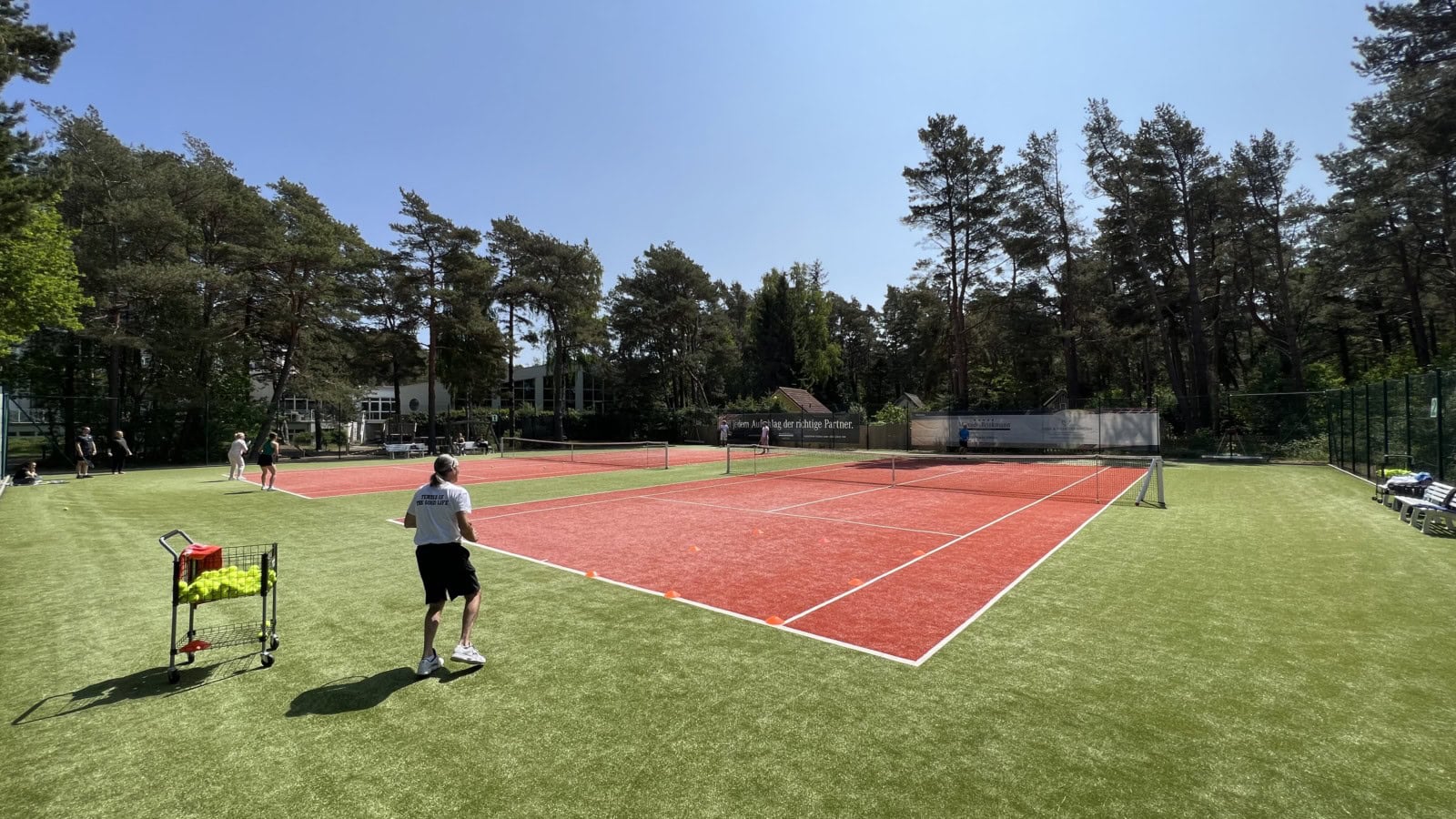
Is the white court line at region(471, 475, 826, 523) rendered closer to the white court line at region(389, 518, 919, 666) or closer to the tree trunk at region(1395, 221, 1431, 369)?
the white court line at region(389, 518, 919, 666)

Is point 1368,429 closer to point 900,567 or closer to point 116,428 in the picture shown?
point 900,567

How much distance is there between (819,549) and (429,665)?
18.9 feet

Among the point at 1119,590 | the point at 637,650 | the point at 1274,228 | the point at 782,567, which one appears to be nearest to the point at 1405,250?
the point at 1274,228

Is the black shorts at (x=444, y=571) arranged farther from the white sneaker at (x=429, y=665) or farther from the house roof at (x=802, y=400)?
the house roof at (x=802, y=400)

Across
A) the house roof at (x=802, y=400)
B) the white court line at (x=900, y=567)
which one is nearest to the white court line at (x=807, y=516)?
the white court line at (x=900, y=567)

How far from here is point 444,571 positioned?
480 cm

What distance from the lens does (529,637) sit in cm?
557

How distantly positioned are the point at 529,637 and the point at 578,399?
5305cm

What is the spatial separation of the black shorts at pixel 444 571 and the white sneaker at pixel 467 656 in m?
0.42

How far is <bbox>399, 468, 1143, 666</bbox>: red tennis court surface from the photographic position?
243 inches

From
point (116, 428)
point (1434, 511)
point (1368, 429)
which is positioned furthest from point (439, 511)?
point (116, 428)

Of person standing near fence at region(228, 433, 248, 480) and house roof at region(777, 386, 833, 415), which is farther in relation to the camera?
house roof at region(777, 386, 833, 415)

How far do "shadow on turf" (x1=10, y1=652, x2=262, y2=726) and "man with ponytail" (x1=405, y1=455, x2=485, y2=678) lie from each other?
5.00 feet

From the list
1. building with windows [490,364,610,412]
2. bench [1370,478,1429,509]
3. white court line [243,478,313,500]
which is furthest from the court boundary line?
building with windows [490,364,610,412]
